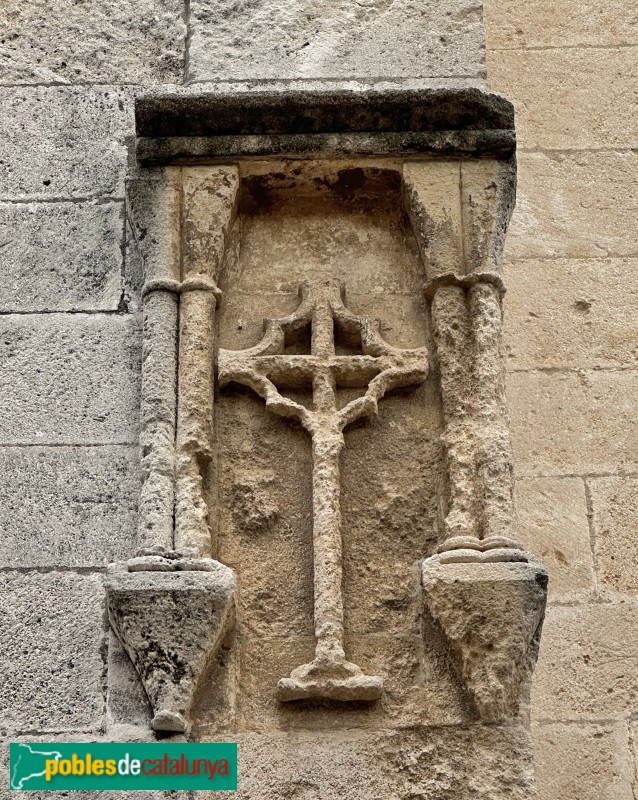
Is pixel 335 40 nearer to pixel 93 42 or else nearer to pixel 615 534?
pixel 93 42

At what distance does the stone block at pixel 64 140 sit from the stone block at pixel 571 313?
3.71 ft

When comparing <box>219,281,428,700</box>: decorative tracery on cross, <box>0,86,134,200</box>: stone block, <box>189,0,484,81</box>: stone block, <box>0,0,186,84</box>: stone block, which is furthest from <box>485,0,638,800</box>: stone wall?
<box>0,86,134,200</box>: stone block

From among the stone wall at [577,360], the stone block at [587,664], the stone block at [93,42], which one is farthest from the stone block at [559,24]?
the stone block at [587,664]

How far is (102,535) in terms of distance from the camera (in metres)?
2.77

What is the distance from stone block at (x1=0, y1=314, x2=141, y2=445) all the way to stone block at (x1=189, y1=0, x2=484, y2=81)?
2.55 feet

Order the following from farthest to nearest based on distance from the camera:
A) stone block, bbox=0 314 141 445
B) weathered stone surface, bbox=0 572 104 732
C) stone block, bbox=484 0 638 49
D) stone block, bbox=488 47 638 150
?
stone block, bbox=484 0 638 49
stone block, bbox=488 47 638 150
stone block, bbox=0 314 141 445
weathered stone surface, bbox=0 572 104 732

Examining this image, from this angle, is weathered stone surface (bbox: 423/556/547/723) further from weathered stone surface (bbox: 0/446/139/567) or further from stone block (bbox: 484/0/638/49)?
stone block (bbox: 484/0/638/49)

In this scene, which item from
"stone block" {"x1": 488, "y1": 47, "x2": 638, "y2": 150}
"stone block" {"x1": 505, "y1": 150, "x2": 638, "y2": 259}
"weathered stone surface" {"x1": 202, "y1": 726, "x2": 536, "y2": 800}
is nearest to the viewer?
"weathered stone surface" {"x1": 202, "y1": 726, "x2": 536, "y2": 800}

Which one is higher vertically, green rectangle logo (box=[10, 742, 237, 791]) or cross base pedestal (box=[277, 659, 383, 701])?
cross base pedestal (box=[277, 659, 383, 701])

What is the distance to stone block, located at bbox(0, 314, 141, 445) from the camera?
288 centimetres

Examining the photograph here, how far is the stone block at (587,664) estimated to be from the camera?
301cm

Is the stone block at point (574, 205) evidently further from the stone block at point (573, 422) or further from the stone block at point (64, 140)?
the stone block at point (64, 140)

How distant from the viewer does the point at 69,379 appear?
295cm

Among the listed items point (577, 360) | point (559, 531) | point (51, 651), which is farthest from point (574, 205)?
point (51, 651)
